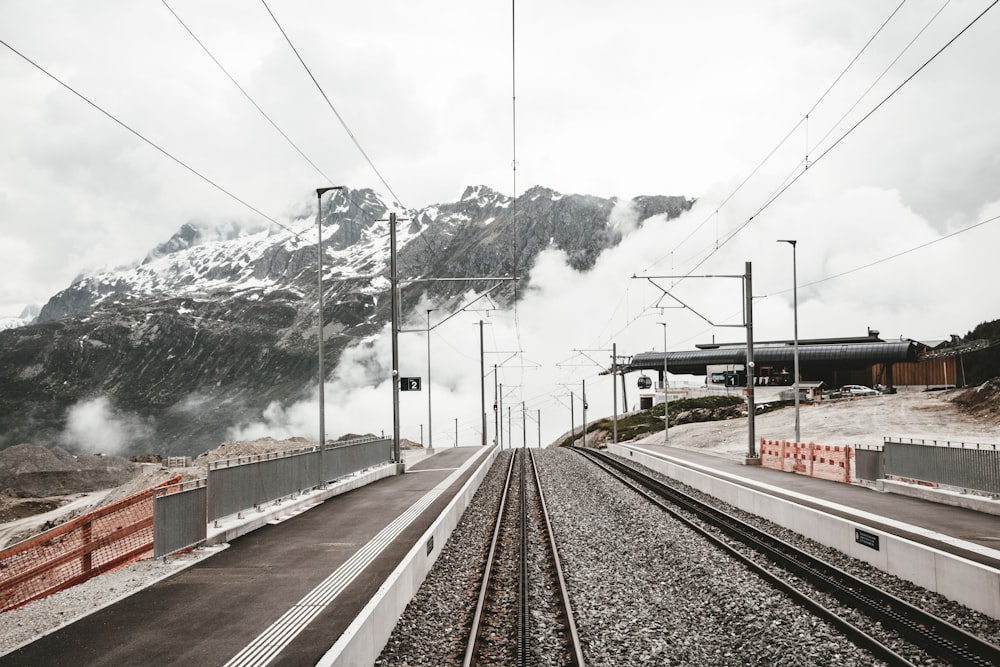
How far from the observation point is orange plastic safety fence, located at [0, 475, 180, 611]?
12414 millimetres

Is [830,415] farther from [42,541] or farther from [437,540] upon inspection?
[42,541]

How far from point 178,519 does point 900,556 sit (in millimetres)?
13031

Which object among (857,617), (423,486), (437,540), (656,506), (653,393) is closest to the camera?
(857,617)

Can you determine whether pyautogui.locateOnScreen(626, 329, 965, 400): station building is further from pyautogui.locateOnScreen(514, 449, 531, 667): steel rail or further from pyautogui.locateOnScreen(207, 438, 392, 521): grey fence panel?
pyautogui.locateOnScreen(514, 449, 531, 667): steel rail

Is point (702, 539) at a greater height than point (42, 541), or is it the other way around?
point (42, 541)

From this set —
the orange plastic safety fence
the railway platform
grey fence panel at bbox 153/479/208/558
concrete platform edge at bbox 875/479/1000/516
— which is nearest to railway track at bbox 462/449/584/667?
the railway platform

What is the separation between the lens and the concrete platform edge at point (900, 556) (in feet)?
35.6

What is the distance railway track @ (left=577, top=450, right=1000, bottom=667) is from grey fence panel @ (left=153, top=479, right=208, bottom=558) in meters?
10.7

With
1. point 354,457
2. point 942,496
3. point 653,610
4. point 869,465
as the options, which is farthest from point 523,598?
point 354,457

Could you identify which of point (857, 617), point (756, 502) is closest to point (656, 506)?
point (756, 502)

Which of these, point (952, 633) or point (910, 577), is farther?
point (910, 577)

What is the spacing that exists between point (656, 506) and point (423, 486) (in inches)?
342

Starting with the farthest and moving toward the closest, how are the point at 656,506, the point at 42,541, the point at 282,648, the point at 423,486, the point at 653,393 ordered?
the point at 653,393, the point at 423,486, the point at 656,506, the point at 42,541, the point at 282,648

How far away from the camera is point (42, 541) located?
1233cm
